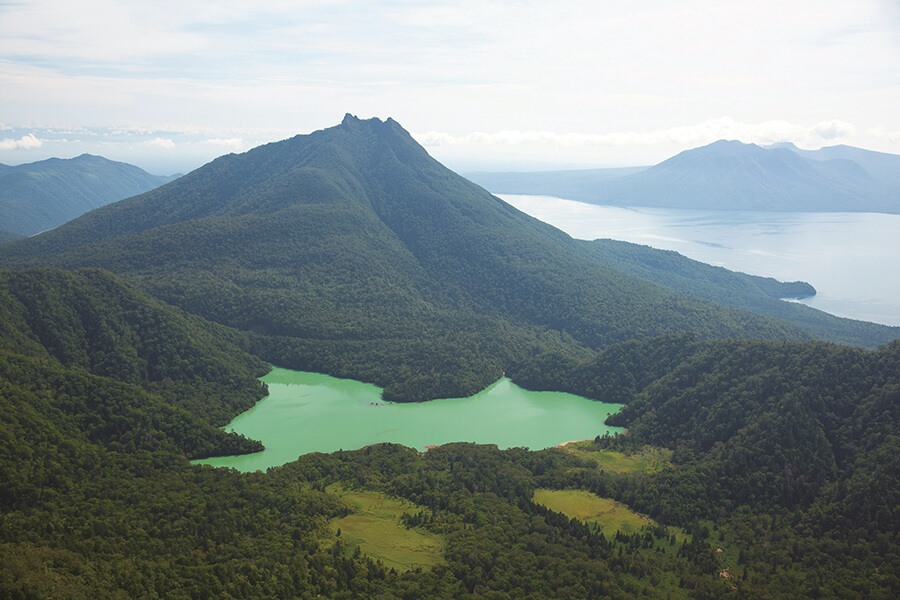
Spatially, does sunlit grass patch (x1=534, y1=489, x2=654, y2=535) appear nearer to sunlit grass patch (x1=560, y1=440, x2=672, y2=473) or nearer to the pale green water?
sunlit grass patch (x1=560, y1=440, x2=672, y2=473)

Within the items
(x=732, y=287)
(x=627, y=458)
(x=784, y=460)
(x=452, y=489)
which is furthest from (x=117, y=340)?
(x=732, y=287)

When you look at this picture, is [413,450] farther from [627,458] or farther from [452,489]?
[627,458]

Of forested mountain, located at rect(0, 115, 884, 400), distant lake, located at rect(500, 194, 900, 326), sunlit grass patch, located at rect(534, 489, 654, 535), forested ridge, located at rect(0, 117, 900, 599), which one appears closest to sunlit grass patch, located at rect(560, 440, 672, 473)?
forested ridge, located at rect(0, 117, 900, 599)

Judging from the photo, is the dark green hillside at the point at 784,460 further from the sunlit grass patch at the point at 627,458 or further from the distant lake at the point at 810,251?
the distant lake at the point at 810,251

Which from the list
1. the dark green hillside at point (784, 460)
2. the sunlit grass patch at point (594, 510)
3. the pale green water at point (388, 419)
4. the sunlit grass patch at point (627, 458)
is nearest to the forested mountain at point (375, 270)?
the pale green water at point (388, 419)

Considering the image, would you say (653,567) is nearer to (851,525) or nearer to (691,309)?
(851,525)
